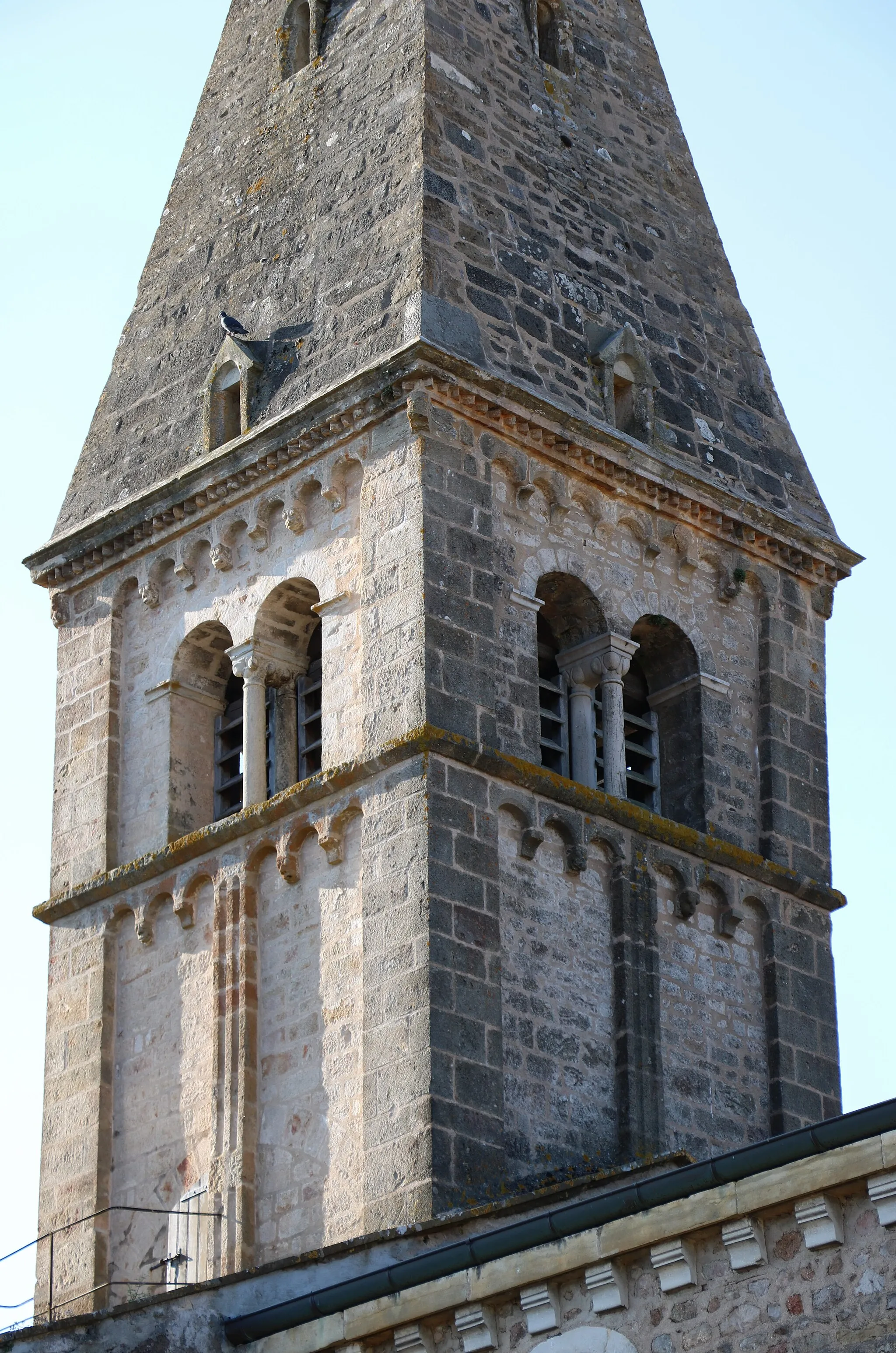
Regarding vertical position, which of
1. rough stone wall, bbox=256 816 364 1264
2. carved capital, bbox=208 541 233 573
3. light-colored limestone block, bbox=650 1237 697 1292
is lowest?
light-colored limestone block, bbox=650 1237 697 1292

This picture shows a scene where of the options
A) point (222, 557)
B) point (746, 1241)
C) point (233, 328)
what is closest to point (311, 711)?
point (222, 557)

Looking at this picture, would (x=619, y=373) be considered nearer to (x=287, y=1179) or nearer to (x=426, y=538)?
(x=426, y=538)

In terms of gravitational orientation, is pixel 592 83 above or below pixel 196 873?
above

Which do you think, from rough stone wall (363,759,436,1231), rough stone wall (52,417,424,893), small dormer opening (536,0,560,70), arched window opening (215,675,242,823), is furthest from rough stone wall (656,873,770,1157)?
small dormer opening (536,0,560,70)

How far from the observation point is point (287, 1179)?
24703 millimetres

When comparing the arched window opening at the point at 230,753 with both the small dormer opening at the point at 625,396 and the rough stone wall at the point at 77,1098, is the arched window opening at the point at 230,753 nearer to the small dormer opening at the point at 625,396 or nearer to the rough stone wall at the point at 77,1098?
the rough stone wall at the point at 77,1098

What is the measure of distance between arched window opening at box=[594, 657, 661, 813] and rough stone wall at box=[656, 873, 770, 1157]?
44.5 inches

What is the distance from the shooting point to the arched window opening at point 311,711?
27.0 metres

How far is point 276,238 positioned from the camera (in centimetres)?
2898

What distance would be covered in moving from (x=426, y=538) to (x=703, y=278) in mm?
5800

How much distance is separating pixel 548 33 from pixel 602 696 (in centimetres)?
676

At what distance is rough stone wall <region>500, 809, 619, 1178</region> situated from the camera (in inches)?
959

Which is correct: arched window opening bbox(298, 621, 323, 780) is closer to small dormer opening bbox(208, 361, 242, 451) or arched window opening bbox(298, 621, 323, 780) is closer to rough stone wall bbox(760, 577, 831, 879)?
small dormer opening bbox(208, 361, 242, 451)

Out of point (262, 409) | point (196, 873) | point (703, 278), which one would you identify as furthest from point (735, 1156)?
point (703, 278)
